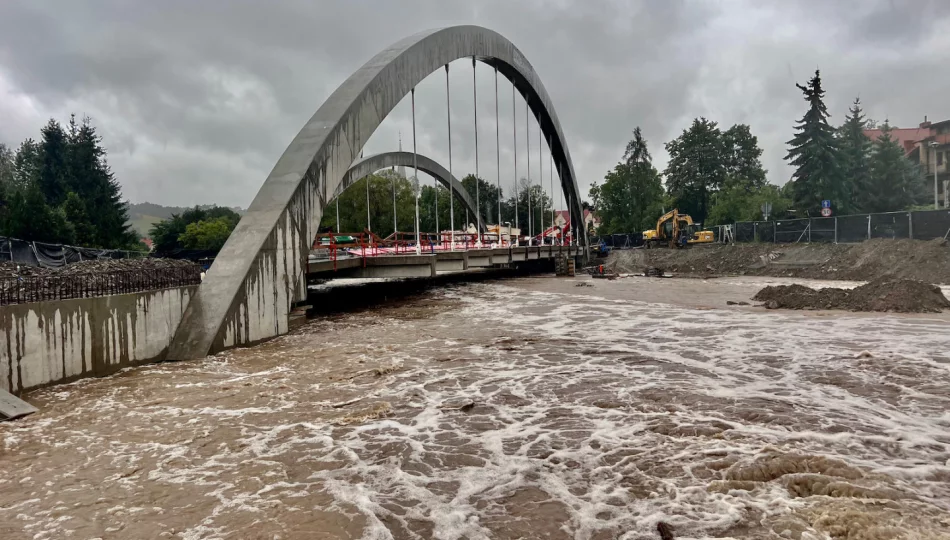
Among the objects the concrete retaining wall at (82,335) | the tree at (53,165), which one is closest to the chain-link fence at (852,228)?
the concrete retaining wall at (82,335)

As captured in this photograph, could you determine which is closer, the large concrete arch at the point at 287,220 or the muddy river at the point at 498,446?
the muddy river at the point at 498,446

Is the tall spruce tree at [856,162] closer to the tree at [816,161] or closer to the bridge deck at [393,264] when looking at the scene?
the tree at [816,161]

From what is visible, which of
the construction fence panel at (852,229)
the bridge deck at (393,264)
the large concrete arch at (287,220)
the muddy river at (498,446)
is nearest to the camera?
the muddy river at (498,446)

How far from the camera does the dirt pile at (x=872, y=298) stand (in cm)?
1591

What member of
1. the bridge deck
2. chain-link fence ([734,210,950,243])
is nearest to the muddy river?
the bridge deck

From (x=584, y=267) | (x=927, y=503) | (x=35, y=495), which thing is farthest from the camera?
(x=584, y=267)

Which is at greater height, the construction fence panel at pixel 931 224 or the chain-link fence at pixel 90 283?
the construction fence panel at pixel 931 224

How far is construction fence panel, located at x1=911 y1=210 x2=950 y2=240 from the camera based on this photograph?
27.5 metres

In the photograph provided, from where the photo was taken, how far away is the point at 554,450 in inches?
217

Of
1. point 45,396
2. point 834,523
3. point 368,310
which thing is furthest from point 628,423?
point 368,310

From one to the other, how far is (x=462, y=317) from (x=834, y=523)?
1381cm

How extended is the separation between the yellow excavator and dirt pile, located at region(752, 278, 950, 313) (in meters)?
25.6

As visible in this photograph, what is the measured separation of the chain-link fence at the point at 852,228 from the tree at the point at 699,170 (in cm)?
2403

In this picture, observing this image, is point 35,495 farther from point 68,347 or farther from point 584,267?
point 584,267
